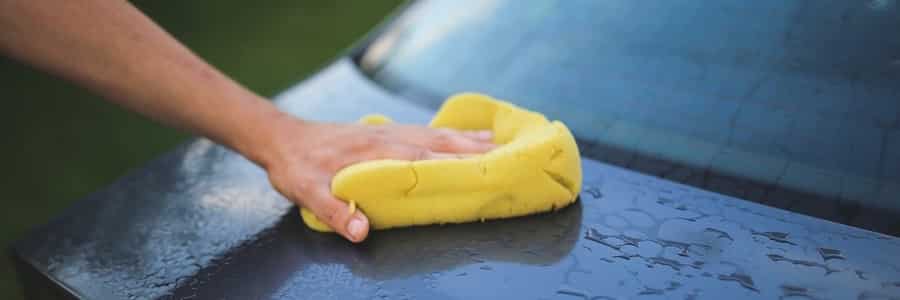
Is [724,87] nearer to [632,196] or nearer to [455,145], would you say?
[632,196]

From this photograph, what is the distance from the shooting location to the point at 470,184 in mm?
1096

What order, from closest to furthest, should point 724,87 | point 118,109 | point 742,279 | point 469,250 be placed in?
point 742,279 < point 469,250 < point 724,87 < point 118,109

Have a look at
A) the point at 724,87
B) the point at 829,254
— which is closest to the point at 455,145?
the point at 724,87

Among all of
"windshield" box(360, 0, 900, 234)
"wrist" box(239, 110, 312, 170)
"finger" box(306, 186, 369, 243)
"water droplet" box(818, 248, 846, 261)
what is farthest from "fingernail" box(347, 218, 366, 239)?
"water droplet" box(818, 248, 846, 261)

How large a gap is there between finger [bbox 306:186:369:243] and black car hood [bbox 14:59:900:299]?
0.02 meters

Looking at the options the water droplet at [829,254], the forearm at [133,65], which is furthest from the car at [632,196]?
the forearm at [133,65]

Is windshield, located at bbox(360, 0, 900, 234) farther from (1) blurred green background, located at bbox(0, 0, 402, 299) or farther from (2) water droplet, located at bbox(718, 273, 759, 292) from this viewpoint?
(1) blurred green background, located at bbox(0, 0, 402, 299)

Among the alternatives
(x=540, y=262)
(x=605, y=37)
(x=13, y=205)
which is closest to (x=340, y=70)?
(x=605, y=37)

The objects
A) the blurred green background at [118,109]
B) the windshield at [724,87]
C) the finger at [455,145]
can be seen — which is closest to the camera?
the windshield at [724,87]

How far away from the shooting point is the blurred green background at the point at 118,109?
2809 mm

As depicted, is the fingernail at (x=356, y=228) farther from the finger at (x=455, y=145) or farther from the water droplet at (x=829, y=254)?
the water droplet at (x=829, y=254)

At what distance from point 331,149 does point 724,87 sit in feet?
1.99

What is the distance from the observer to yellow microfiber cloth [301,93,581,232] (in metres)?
1.09

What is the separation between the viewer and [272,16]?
3.95 meters
